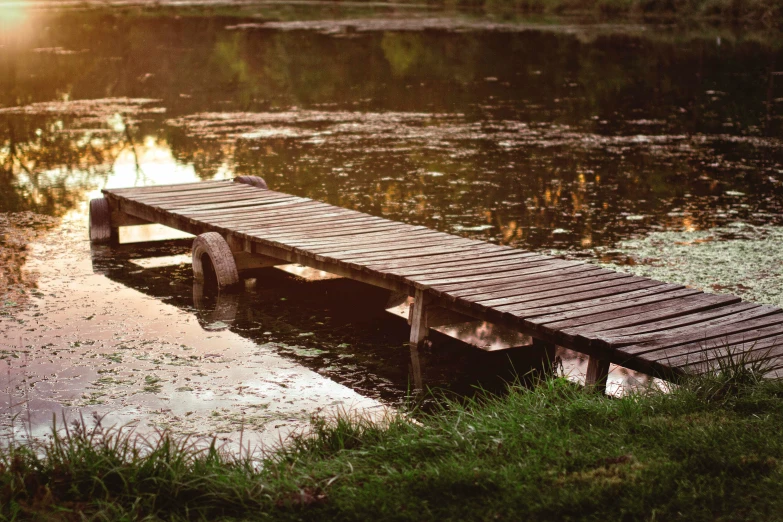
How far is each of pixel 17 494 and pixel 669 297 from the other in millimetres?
4301

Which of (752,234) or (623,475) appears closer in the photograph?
(623,475)

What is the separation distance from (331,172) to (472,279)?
21.6 ft

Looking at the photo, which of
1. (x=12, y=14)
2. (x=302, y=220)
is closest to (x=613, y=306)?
A: (x=302, y=220)

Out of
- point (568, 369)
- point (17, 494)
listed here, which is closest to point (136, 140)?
point (568, 369)

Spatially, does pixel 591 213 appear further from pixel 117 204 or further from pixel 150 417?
pixel 150 417

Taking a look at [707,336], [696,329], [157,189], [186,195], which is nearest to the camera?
[707,336]

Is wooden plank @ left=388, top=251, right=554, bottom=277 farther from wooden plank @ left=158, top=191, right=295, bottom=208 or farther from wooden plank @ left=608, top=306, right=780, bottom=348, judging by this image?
wooden plank @ left=158, top=191, right=295, bottom=208

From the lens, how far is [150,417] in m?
5.98

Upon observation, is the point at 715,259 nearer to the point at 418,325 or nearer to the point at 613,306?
the point at 613,306

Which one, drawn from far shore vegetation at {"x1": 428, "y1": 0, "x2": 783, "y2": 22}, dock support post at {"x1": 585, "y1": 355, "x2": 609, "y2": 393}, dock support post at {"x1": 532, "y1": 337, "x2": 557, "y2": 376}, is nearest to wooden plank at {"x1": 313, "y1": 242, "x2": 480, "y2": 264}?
dock support post at {"x1": 532, "y1": 337, "x2": 557, "y2": 376}

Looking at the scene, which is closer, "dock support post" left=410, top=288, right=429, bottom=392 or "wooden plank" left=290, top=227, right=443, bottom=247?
"dock support post" left=410, top=288, right=429, bottom=392

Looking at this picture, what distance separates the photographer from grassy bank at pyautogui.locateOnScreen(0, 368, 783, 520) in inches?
157

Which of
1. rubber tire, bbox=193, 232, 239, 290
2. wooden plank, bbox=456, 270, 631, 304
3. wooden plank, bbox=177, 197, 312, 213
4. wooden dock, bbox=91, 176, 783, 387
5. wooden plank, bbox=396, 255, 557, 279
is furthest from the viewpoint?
wooden plank, bbox=177, 197, 312, 213

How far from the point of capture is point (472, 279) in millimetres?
7234
